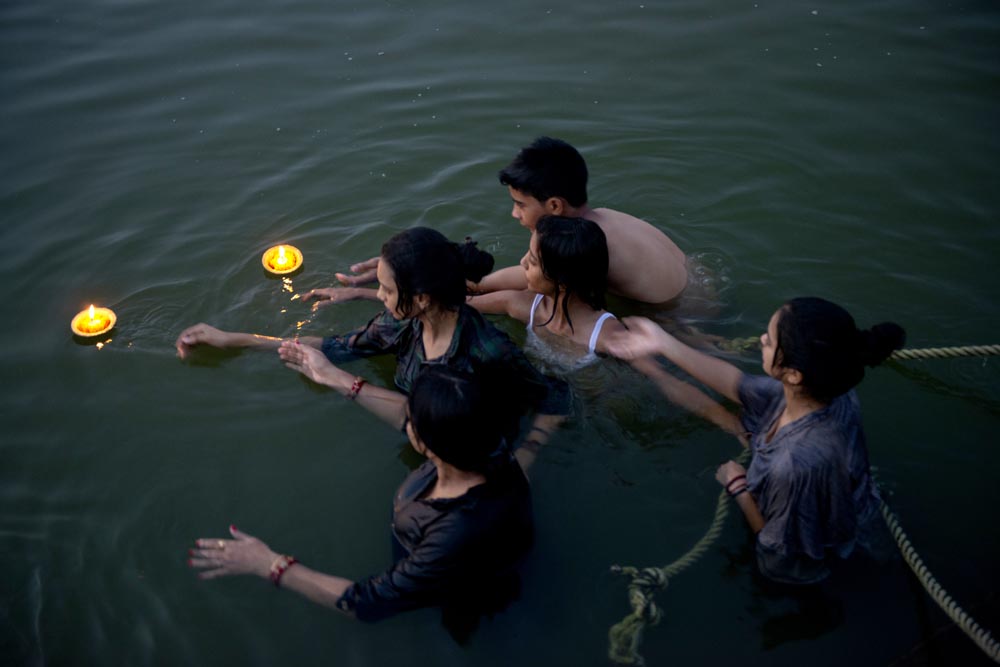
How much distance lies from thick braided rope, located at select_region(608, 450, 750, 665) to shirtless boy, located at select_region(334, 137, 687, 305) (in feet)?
4.76

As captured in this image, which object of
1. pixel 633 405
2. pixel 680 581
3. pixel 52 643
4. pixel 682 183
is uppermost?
pixel 682 183

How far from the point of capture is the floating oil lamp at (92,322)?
5.36m

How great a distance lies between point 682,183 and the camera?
21.4ft

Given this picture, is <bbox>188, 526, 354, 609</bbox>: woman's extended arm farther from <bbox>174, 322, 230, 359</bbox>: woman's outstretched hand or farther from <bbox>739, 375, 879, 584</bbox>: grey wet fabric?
<bbox>739, 375, 879, 584</bbox>: grey wet fabric

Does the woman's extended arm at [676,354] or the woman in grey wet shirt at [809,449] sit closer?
the woman in grey wet shirt at [809,449]

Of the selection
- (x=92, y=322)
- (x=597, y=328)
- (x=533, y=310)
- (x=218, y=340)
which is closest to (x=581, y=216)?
(x=533, y=310)

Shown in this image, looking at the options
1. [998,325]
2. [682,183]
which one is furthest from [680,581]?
[682,183]

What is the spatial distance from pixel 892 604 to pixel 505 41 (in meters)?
6.71

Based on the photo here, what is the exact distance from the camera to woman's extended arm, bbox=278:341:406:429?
14.9 ft

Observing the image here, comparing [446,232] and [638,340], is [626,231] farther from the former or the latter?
[446,232]

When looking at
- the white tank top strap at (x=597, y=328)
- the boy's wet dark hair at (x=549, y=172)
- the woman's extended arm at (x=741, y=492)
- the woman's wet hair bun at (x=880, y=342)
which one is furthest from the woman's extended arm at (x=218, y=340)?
the woman's wet hair bun at (x=880, y=342)

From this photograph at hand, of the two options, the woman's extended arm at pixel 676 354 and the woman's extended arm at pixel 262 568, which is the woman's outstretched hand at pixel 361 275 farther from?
the woman's extended arm at pixel 262 568

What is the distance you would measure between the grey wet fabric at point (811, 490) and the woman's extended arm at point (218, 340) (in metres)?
2.83

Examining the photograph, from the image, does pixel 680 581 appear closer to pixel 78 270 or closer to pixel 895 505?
pixel 895 505
